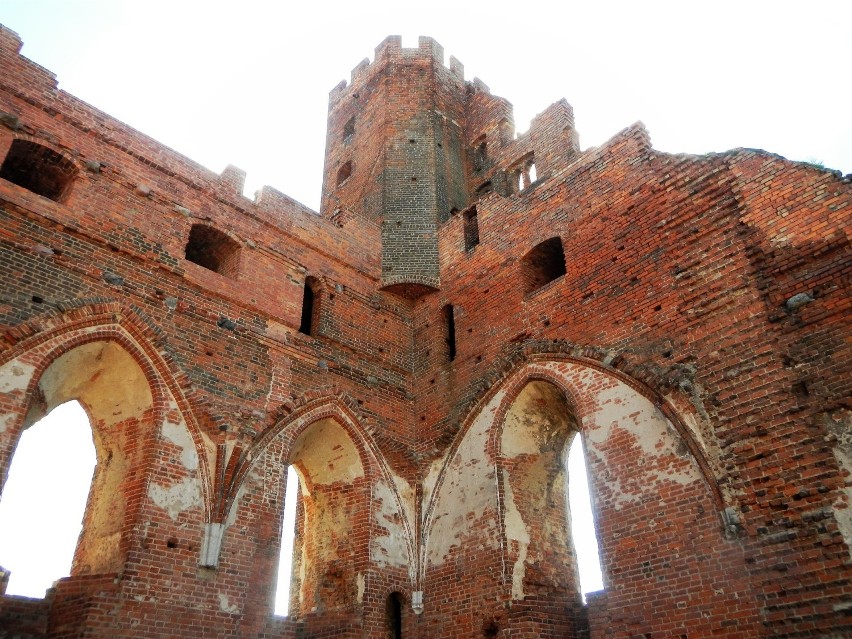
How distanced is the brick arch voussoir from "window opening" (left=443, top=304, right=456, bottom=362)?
4.23 meters

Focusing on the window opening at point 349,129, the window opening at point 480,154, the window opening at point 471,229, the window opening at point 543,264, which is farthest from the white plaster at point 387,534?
the window opening at point 349,129

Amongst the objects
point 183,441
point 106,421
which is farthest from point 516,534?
point 106,421

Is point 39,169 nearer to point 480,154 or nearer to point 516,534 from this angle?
point 516,534

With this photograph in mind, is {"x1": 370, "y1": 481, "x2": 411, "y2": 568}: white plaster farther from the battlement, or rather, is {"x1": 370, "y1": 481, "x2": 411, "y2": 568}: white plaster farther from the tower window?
the battlement

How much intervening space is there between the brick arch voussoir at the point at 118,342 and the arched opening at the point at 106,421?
0.13 meters

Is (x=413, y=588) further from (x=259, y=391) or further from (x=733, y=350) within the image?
(x=733, y=350)

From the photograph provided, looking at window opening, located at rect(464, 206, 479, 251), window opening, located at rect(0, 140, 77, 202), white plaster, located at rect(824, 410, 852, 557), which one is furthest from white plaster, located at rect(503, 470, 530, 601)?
window opening, located at rect(0, 140, 77, 202)

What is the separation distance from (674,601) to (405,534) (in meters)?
3.90

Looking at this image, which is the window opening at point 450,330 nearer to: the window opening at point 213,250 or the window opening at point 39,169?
the window opening at point 213,250

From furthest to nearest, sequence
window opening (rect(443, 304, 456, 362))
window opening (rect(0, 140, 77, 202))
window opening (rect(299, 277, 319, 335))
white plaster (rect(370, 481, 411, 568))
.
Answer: window opening (rect(443, 304, 456, 362)) < window opening (rect(299, 277, 319, 335)) < white plaster (rect(370, 481, 411, 568)) < window opening (rect(0, 140, 77, 202))

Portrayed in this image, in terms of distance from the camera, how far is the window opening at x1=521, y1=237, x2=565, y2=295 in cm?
1038

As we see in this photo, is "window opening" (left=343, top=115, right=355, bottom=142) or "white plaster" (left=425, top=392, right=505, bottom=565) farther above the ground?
"window opening" (left=343, top=115, right=355, bottom=142)

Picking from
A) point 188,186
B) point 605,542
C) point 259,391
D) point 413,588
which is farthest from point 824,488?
point 188,186

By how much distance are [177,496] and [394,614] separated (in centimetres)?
337
